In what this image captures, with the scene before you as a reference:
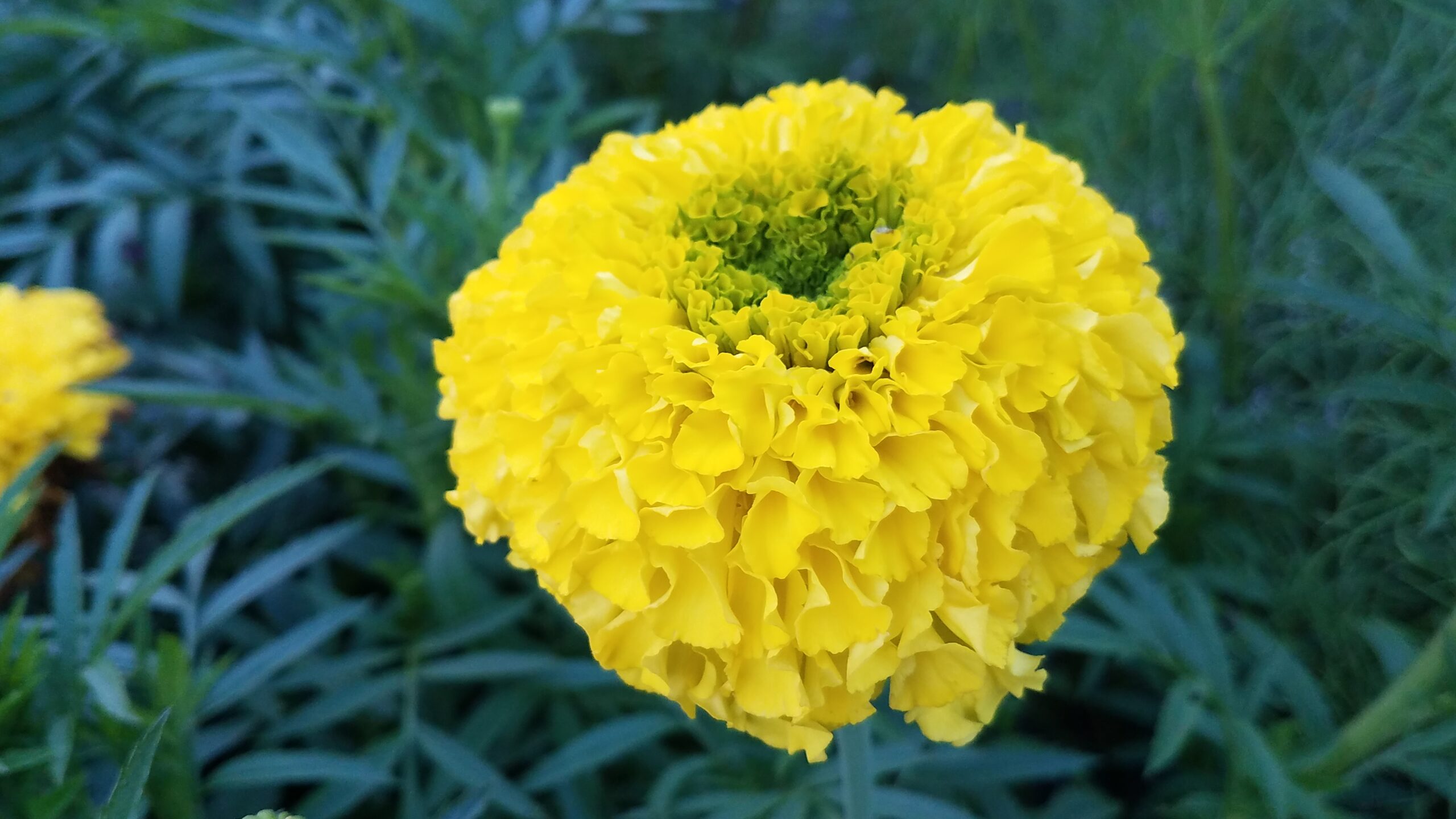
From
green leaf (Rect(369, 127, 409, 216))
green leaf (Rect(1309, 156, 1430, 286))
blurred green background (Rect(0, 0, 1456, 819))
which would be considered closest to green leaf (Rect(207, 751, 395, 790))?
blurred green background (Rect(0, 0, 1456, 819))

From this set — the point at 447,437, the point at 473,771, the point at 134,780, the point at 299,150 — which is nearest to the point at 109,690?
the point at 134,780

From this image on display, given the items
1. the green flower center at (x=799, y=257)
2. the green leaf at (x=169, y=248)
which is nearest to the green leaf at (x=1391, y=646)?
the green flower center at (x=799, y=257)

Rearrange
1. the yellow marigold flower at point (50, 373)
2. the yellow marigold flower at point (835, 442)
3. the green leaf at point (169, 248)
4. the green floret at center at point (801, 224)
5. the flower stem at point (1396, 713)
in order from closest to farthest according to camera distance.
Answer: the yellow marigold flower at point (835, 442), the green floret at center at point (801, 224), the flower stem at point (1396, 713), the yellow marigold flower at point (50, 373), the green leaf at point (169, 248)

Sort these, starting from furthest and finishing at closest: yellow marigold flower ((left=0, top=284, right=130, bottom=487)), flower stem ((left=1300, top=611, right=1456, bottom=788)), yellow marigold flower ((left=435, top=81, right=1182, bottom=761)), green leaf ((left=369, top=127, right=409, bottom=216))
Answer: green leaf ((left=369, top=127, right=409, bottom=216)), yellow marigold flower ((left=0, top=284, right=130, bottom=487)), flower stem ((left=1300, top=611, right=1456, bottom=788)), yellow marigold flower ((left=435, top=81, right=1182, bottom=761))

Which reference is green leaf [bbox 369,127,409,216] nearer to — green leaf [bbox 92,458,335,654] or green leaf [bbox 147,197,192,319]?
green leaf [bbox 147,197,192,319]

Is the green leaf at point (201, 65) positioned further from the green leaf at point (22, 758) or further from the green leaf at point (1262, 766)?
the green leaf at point (1262, 766)

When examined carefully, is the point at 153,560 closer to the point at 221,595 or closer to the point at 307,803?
the point at 221,595
